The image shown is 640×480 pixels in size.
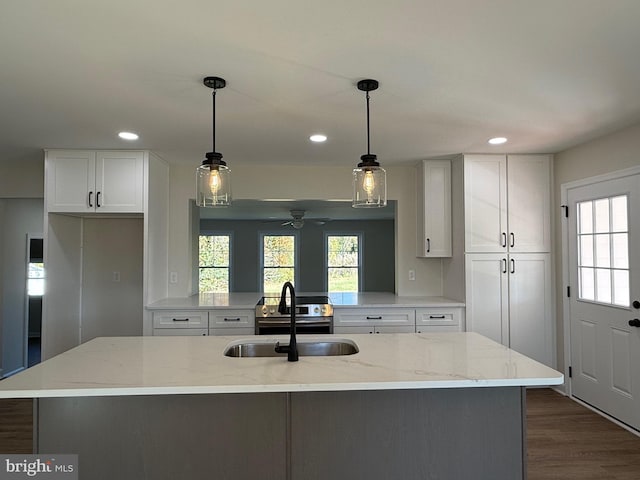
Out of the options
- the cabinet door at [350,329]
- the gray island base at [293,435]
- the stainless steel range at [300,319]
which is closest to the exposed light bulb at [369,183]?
the gray island base at [293,435]

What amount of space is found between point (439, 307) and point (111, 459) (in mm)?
2939

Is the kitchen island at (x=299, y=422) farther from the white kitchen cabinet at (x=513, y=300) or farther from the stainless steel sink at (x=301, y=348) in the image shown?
the white kitchen cabinet at (x=513, y=300)

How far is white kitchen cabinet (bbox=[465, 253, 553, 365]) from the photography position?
380 cm

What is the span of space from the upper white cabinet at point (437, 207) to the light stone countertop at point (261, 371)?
201 cm

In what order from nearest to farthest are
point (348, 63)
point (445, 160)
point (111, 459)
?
point (111, 459) → point (348, 63) → point (445, 160)

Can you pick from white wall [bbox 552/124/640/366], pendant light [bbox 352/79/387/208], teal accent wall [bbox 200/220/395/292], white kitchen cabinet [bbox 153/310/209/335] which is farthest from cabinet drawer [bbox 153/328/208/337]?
teal accent wall [bbox 200/220/395/292]

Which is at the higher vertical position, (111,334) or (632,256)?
(632,256)

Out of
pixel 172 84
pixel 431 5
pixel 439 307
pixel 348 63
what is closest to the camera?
pixel 431 5

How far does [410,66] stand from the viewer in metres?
2.02

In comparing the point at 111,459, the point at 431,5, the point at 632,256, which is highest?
the point at 431,5

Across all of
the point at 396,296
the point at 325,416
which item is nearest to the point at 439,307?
the point at 396,296

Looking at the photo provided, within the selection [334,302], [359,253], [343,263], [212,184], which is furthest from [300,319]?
[359,253]

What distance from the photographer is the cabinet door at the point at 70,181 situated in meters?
3.52

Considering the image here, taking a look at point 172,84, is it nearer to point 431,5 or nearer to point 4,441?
point 431,5
